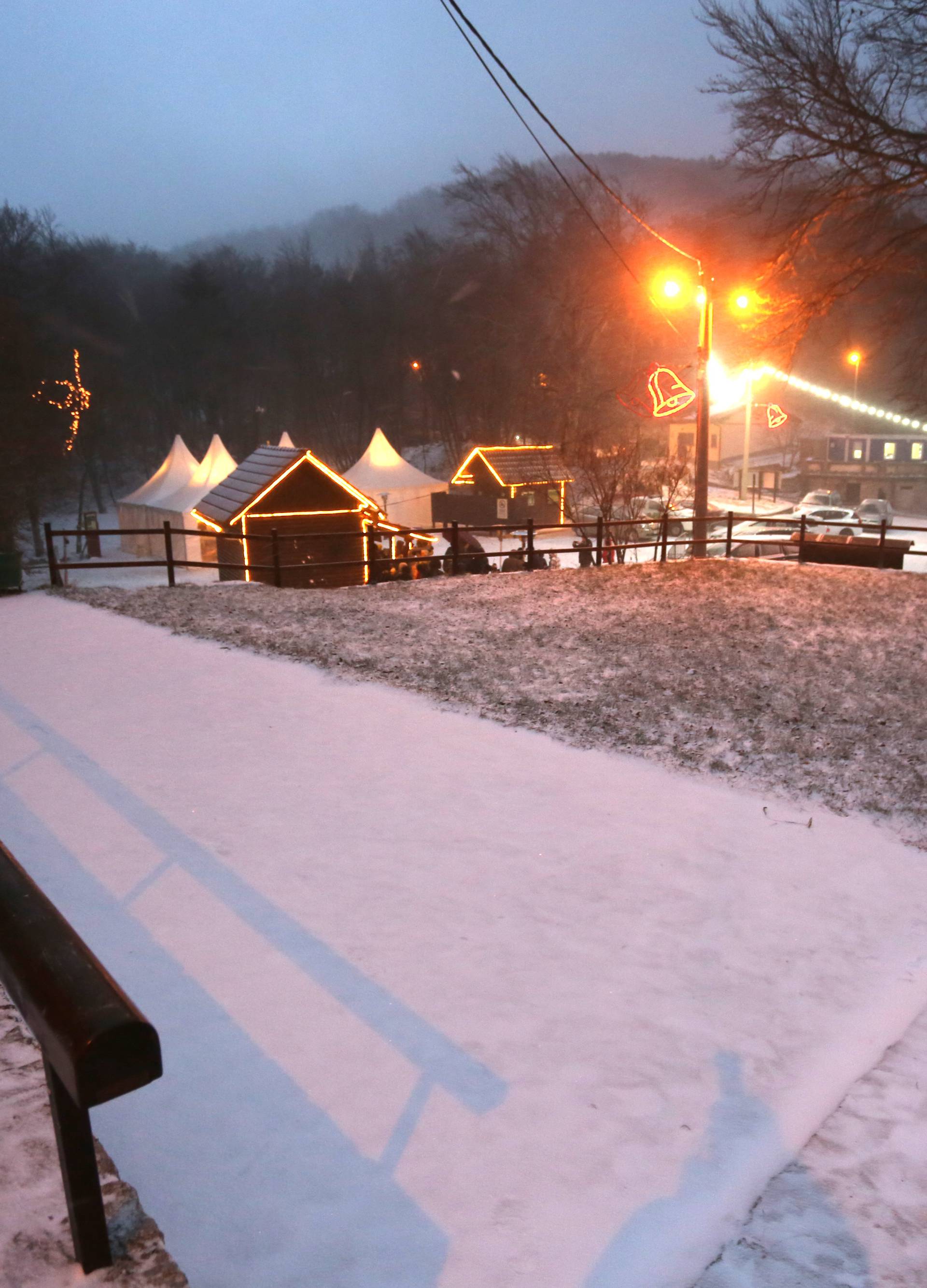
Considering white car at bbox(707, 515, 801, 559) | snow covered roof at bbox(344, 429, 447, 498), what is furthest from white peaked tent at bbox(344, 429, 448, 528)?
white car at bbox(707, 515, 801, 559)

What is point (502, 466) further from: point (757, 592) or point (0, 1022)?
point (0, 1022)

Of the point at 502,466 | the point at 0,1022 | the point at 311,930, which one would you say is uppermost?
the point at 502,466

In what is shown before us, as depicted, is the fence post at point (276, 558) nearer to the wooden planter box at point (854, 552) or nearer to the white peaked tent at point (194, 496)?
the wooden planter box at point (854, 552)

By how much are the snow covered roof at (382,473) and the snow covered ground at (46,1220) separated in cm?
3485

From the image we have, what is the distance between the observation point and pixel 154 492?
37.1 metres

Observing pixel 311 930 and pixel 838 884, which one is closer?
pixel 311 930

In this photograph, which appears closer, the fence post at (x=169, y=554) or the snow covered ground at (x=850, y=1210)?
the snow covered ground at (x=850, y=1210)

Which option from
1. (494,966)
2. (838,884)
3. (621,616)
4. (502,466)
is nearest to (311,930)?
(494,966)

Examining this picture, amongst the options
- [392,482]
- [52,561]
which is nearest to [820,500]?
[392,482]

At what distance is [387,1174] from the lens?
3352mm

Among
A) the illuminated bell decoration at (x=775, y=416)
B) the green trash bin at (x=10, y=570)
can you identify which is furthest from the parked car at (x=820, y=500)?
the green trash bin at (x=10, y=570)

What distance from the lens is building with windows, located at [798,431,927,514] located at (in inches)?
2046

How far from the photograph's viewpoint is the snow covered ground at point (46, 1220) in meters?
2.15

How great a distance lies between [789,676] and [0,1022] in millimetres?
8966
